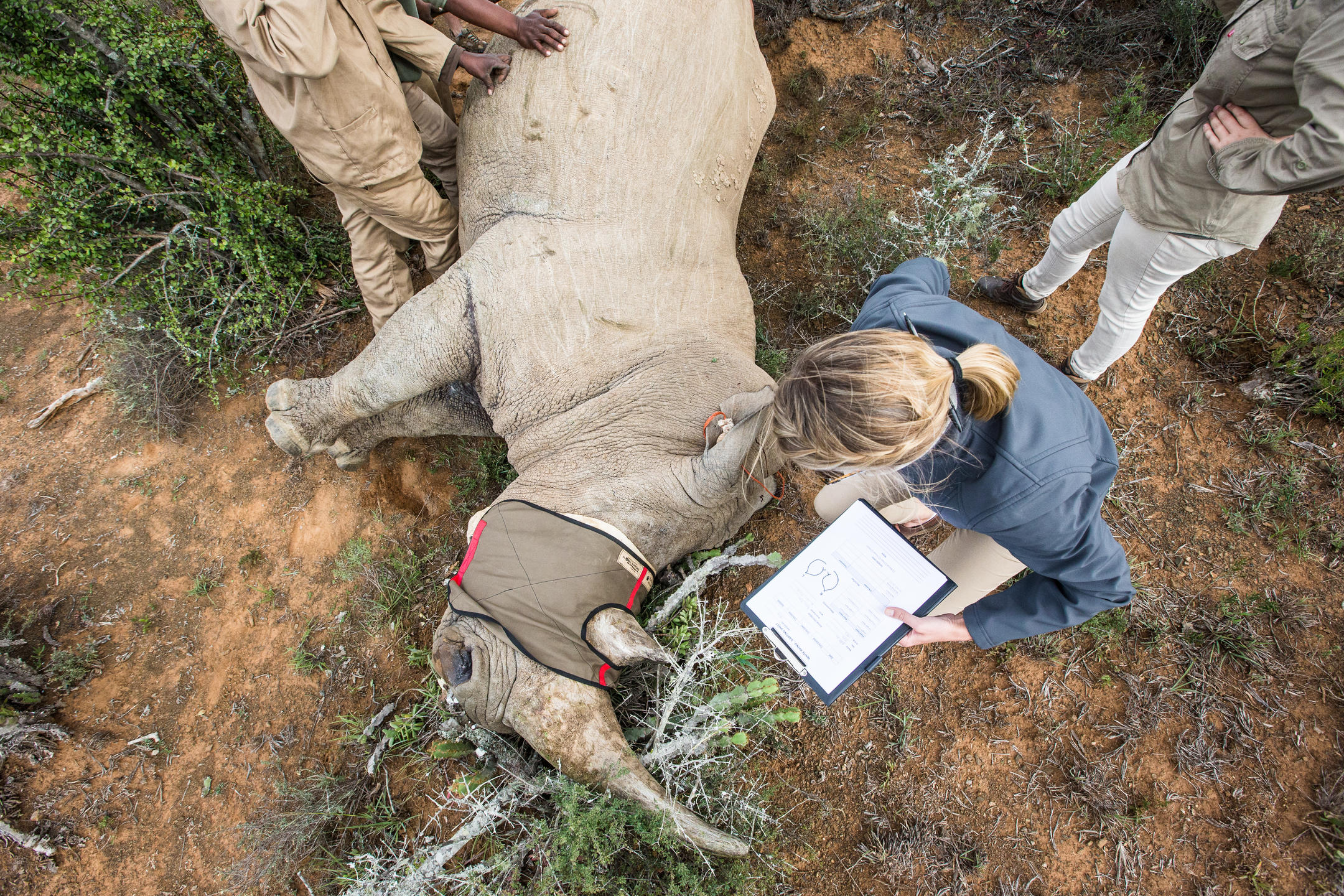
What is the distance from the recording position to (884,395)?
69.0 inches

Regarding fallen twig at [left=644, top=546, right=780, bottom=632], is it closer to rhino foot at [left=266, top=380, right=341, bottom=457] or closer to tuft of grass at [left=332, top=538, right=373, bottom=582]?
tuft of grass at [left=332, top=538, right=373, bottom=582]

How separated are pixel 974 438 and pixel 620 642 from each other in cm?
158

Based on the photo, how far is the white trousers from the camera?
2727mm

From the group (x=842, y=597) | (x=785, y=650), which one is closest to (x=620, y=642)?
(x=785, y=650)

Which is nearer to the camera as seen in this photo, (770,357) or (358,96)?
(358,96)

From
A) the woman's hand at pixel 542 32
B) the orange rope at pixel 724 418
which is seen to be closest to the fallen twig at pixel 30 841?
the orange rope at pixel 724 418

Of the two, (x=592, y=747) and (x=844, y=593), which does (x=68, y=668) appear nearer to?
(x=592, y=747)

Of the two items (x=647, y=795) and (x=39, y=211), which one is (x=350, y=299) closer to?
(x=39, y=211)

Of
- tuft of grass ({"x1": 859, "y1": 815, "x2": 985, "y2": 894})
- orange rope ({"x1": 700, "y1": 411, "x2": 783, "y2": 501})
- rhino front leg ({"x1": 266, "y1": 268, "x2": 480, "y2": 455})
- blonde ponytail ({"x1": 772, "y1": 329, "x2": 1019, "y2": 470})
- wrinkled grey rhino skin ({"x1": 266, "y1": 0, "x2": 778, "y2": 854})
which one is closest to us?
blonde ponytail ({"x1": 772, "y1": 329, "x2": 1019, "y2": 470})

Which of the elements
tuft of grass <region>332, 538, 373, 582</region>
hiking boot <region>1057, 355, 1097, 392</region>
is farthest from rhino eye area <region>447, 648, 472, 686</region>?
hiking boot <region>1057, 355, 1097, 392</region>

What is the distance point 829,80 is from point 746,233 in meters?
1.50

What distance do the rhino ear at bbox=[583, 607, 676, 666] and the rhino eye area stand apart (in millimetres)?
555

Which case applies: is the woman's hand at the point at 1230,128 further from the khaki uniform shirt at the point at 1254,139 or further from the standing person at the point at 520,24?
the standing person at the point at 520,24

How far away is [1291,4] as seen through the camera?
Result: 212 cm
